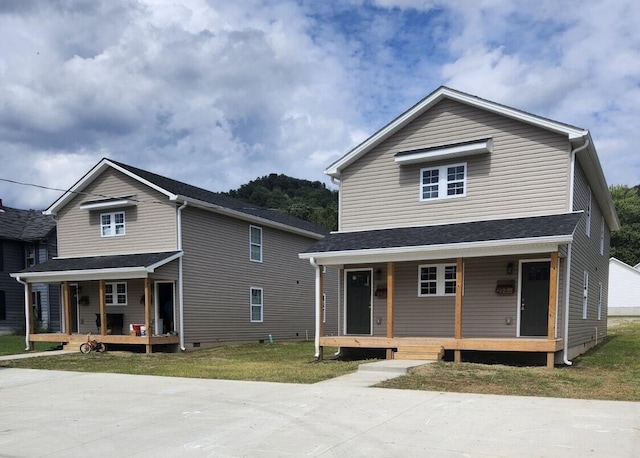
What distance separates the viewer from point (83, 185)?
19625mm

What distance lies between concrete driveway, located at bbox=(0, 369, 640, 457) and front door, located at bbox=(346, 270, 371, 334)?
5282 millimetres

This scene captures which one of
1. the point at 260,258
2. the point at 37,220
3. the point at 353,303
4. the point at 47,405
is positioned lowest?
the point at 47,405

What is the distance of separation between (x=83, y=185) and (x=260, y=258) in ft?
24.9

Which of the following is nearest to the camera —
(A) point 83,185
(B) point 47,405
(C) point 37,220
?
(B) point 47,405

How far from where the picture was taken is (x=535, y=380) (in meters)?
9.50

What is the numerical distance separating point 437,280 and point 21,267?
24.9 m

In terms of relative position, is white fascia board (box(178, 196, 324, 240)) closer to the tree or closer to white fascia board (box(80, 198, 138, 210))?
white fascia board (box(80, 198, 138, 210))

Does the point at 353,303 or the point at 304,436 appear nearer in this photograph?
the point at 304,436

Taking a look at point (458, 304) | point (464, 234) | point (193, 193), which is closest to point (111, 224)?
point (193, 193)

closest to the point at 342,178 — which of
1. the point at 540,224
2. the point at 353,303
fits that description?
the point at 353,303

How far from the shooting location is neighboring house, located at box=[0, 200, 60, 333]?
2725cm

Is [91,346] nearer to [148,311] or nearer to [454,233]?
[148,311]

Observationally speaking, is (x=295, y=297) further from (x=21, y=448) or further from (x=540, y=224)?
(x=21, y=448)

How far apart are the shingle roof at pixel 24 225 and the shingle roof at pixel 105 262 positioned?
1011cm
